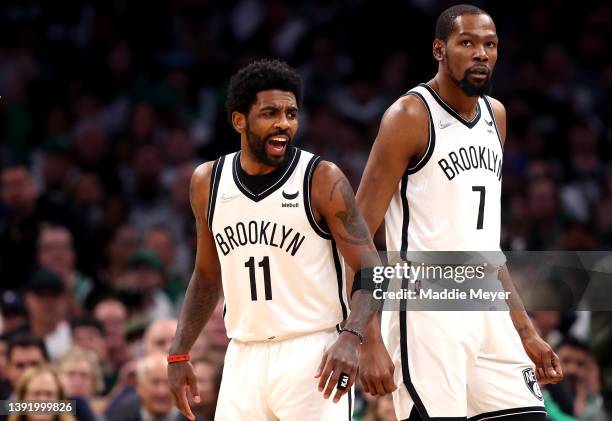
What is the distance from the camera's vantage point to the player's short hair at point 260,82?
545cm

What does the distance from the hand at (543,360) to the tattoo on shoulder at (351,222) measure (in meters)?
1.04

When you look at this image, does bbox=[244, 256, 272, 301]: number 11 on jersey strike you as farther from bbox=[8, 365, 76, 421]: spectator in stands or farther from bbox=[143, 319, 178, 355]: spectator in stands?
bbox=[143, 319, 178, 355]: spectator in stands

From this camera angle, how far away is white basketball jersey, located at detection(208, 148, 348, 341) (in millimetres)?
5391

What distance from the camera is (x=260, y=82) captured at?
5.45m

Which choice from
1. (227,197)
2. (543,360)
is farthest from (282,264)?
(543,360)

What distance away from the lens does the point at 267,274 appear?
17.8 ft

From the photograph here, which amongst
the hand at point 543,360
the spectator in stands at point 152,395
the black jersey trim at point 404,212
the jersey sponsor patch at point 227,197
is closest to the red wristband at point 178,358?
the jersey sponsor patch at point 227,197

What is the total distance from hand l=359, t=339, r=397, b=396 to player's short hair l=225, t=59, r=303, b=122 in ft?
3.66

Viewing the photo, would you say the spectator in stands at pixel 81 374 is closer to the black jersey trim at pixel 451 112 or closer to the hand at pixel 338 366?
the hand at pixel 338 366

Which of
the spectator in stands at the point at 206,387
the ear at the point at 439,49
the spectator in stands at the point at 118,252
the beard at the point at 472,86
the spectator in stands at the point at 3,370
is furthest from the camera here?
the spectator in stands at the point at 118,252

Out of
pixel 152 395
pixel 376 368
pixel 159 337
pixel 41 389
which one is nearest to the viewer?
pixel 376 368

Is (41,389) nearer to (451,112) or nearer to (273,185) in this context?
(273,185)

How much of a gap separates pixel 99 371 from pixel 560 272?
3369 millimetres

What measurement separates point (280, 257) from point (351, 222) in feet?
1.15
